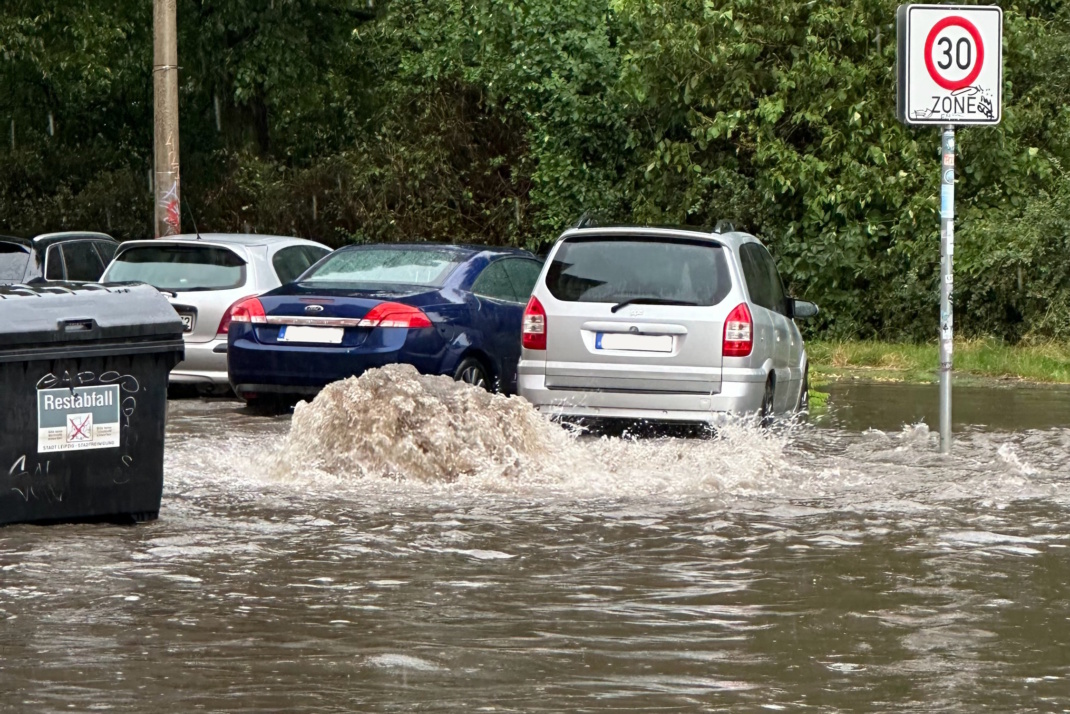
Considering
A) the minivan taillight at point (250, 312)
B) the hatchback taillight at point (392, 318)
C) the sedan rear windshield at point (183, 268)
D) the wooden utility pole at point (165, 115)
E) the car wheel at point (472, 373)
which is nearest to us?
the hatchback taillight at point (392, 318)

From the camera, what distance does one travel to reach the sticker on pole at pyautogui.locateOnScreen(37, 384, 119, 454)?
8469 millimetres

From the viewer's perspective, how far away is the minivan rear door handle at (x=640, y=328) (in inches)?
469

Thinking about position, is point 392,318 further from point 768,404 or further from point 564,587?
point 564,587

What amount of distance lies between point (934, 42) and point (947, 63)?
17cm

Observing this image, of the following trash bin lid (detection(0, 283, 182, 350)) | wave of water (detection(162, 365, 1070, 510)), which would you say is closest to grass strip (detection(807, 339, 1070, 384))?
wave of water (detection(162, 365, 1070, 510))

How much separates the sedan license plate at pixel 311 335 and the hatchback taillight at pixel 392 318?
20 centimetres

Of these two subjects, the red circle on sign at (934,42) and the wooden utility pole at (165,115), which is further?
the wooden utility pole at (165,115)

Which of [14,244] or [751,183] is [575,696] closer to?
[14,244]

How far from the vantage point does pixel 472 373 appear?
1404cm

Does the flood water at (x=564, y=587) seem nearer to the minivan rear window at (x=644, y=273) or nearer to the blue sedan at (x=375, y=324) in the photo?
the minivan rear window at (x=644, y=273)

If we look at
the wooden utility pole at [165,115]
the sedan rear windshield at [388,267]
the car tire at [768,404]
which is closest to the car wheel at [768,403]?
the car tire at [768,404]

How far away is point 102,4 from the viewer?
89.6 ft

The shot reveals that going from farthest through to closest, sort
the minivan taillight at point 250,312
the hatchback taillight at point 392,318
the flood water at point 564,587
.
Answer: the minivan taillight at point 250,312
the hatchback taillight at point 392,318
the flood water at point 564,587

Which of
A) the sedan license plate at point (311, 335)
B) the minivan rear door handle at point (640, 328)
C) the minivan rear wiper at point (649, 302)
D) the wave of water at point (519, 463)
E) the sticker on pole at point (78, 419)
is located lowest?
the wave of water at point (519, 463)
